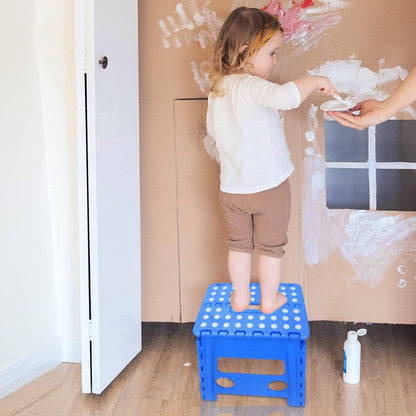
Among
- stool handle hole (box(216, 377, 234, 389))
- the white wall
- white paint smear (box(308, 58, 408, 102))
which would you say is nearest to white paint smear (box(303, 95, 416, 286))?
white paint smear (box(308, 58, 408, 102))

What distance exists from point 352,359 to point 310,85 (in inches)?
33.9

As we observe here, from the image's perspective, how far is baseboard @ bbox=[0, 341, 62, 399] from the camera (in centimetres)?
195

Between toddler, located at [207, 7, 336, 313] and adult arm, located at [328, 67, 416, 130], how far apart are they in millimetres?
126

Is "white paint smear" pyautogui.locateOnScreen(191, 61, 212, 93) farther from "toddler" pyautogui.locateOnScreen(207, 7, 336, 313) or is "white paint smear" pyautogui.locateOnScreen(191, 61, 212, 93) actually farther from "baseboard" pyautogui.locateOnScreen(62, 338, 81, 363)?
"baseboard" pyautogui.locateOnScreen(62, 338, 81, 363)

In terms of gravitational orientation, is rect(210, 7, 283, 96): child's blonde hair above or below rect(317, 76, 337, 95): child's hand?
above

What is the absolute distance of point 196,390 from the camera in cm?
195

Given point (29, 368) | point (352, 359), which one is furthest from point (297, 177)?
point (29, 368)

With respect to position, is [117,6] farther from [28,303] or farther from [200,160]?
[28,303]

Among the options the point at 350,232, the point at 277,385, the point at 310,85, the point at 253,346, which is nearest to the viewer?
the point at 310,85

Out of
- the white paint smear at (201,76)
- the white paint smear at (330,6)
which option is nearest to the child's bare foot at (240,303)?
the white paint smear at (201,76)

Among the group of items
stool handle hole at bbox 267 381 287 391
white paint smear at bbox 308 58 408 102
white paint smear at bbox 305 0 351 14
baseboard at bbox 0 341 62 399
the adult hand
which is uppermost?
white paint smear at bbox 305 0 351 14

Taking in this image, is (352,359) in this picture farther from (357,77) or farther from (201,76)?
(201,76)

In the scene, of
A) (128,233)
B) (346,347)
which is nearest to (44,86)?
(128,233)

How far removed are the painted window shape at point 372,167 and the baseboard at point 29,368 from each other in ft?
3.58
